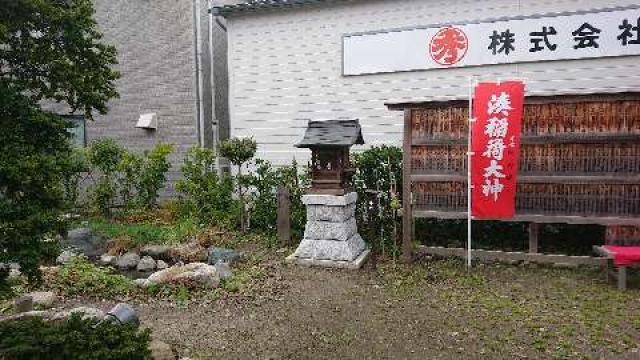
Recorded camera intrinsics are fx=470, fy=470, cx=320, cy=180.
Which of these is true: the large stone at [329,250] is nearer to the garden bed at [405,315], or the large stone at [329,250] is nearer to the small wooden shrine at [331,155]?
the garden bed at [405,315]

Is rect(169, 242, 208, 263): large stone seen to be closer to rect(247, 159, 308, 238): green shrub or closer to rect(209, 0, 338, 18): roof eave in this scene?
rect(247, 159, 308, 238): green shrub

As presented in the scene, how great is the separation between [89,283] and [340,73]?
7.90 meters

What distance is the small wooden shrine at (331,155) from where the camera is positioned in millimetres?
9625

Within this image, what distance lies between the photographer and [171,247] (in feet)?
34.0

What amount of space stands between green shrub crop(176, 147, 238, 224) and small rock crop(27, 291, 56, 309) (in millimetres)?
5290

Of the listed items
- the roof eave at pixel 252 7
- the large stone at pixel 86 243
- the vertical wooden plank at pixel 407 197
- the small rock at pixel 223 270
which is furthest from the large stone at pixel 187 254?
the roof eave at pixel 252 7

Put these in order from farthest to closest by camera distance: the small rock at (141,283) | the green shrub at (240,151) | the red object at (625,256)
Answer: the green shrub at (240,151) < the small rock at (141,283) < the red object at (625,256)

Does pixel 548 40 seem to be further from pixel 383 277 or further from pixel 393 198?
pixel 383 277

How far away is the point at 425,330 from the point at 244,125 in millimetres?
9040

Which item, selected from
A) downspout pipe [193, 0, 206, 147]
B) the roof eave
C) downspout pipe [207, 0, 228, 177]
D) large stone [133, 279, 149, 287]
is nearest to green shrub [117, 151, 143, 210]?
downspout pipe [193, 0, 206, 147]

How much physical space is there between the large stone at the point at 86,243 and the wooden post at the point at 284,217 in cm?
408

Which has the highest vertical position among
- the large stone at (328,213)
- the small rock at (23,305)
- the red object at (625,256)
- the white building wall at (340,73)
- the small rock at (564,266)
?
the white building wall at (340,73)

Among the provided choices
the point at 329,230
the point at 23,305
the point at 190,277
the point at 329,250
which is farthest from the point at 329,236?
the point at 23,305

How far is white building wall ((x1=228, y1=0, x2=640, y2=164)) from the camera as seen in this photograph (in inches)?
428
